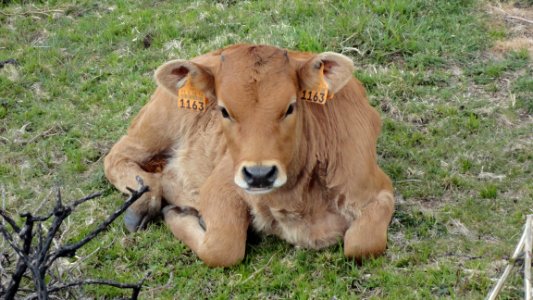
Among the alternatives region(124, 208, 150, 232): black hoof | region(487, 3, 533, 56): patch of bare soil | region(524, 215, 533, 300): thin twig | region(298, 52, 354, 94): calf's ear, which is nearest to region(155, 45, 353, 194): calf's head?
region(298, 52, 354, 94): calf's ear

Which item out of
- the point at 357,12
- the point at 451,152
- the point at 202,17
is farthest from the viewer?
the point at 202,17

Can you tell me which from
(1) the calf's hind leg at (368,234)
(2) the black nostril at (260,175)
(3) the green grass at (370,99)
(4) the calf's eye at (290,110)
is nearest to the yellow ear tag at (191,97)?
(4) the calf's eye at (290,110)

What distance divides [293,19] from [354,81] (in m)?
3.23

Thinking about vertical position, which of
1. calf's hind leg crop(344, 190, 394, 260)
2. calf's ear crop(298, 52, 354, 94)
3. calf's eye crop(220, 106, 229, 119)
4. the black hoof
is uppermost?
calf's ear crop(298, 52, 354, 94)

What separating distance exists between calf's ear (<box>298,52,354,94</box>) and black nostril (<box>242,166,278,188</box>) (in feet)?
2.80

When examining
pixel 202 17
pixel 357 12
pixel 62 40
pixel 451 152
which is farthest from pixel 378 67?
pixel 62 40

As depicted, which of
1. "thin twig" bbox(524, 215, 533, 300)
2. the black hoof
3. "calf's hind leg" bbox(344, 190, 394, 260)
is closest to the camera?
"thin twig" bbox(524, 215, 533, 300)

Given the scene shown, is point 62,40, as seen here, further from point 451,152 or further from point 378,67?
point 451,152

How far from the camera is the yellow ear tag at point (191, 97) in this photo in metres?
6.29

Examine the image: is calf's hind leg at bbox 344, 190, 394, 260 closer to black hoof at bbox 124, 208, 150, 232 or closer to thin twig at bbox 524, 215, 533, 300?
thin twig at bbox 524, 215, 533, 300

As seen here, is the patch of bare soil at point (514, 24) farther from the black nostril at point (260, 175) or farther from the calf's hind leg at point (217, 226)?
the black nostril at point (260, 175)

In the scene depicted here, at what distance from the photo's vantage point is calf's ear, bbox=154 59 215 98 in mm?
6129

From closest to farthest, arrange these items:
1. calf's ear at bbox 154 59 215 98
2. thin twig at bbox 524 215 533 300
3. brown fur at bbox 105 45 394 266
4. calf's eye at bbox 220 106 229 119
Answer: thin twig at bbox 524 215 533 300, brown fur at bbox 105 45 394 266, calf's eye at bbox 220 106 229 119, calf's ear at bbox 154 59 215 98

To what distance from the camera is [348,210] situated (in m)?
6.25
